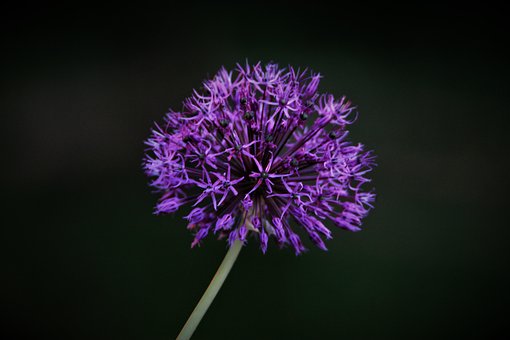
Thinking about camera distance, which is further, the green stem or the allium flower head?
the allium flower head

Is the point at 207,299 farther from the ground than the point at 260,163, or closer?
closer

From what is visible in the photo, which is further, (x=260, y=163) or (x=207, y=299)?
(x=260, y=163)

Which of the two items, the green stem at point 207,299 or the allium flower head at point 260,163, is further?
the allium flower head at point 260,163

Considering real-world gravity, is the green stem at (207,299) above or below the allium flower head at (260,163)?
below

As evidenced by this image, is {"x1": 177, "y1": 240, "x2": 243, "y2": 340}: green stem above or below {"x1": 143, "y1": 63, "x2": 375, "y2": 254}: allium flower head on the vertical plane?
below
